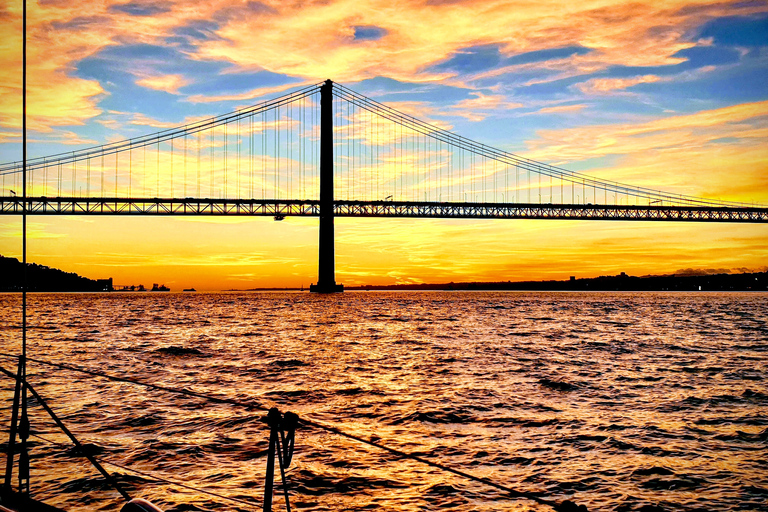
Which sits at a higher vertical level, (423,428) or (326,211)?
(326,211)

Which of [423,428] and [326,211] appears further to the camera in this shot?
[326,211]

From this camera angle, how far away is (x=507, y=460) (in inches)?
416

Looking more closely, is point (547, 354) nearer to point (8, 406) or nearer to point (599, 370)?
point (599, 370)

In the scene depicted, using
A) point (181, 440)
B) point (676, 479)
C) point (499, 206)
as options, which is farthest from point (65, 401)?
point (499, 206)

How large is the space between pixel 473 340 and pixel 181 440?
25127 millimetres

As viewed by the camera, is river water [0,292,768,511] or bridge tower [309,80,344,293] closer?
river water [0,292,768,511]

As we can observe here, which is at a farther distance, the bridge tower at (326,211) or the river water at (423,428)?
the bridge tower at (326,211)

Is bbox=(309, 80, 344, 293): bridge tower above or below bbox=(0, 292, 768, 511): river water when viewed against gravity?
above

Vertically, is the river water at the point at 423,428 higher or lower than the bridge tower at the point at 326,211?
lower

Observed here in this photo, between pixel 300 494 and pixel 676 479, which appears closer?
pixel 300 494

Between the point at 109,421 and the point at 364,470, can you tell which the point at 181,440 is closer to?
the point at 109,421

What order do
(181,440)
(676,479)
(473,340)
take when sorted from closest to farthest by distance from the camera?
(676,479), (181,440), (473,340)

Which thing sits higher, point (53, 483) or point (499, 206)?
point (499, 206)

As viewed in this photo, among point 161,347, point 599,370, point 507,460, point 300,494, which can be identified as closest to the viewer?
point 300,494
